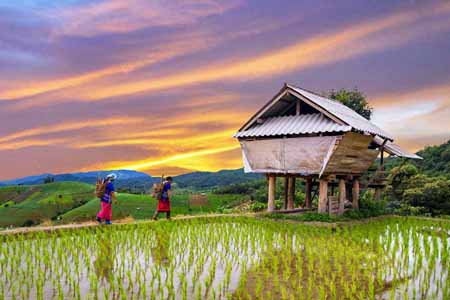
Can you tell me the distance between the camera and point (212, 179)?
197 feet

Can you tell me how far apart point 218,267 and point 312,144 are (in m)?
7.64

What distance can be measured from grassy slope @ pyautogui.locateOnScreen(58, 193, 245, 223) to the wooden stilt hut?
9347 millimetres

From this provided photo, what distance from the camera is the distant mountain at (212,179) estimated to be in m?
55.6

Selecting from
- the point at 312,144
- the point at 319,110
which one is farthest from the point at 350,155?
the point at 319,110

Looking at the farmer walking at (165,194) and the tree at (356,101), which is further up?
the tree at (356,101)

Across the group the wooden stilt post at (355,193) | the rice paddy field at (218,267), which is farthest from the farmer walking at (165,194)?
the wooden stilt post at (355,193)

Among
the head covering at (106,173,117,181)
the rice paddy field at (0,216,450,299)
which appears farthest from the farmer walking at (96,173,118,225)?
the rice paddy field at (0,216,450,299)

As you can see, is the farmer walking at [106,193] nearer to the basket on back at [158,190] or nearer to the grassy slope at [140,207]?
the basket on back at [158,190]

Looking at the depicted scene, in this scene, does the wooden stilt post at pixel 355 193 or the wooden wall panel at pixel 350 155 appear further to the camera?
the wooden stilt post at pixel 355 193

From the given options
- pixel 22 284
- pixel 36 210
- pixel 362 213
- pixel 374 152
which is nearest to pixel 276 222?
pixel 362 213

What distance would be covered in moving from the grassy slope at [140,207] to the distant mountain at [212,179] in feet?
81.9

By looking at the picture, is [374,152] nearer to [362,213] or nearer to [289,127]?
[362,213]

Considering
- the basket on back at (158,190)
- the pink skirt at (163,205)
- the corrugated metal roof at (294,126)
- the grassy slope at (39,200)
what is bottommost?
the grassy slope at (39,200)

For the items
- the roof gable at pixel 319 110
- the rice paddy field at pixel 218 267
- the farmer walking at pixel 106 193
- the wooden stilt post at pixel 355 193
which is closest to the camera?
the rice paddy field at pixel 218 267
